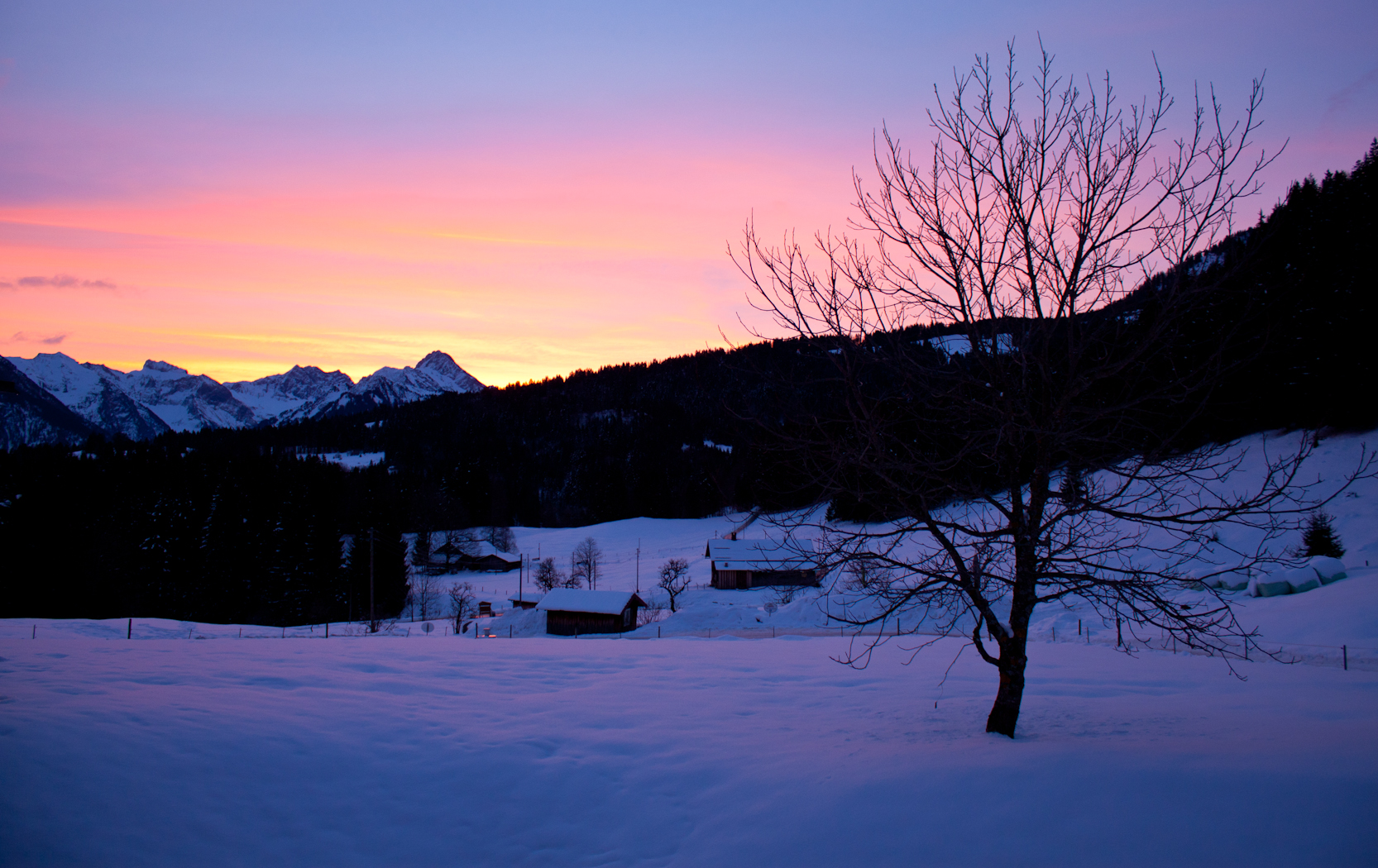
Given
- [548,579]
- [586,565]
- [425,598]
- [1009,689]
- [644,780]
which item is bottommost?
[425,598]

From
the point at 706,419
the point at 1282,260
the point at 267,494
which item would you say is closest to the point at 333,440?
the point at 706,419

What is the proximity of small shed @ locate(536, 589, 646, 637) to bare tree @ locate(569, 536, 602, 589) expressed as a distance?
18627 millimetres

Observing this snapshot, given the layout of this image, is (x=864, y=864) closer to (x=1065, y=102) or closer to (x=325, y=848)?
(x=325, y=848)

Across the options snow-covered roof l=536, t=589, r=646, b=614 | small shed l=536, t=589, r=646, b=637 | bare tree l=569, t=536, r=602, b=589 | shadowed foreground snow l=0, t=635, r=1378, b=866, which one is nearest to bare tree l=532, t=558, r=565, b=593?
bare tree l=569, t=536, r=602, b=589

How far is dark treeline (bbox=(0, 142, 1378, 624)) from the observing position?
27.1 feet

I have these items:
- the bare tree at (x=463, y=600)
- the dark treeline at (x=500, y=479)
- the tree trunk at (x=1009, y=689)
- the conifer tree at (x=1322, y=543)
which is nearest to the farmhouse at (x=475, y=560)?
the dark treeline at (x=500, y=479)

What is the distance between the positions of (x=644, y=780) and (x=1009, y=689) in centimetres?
434

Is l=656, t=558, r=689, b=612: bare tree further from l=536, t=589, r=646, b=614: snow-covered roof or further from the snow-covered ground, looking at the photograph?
the snow-covered ground

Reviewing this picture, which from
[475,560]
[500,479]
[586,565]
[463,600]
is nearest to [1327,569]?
[463,600]

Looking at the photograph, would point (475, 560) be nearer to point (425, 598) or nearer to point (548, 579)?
point (425, 598)

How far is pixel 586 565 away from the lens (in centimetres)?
6762

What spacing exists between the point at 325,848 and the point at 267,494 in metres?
65.8

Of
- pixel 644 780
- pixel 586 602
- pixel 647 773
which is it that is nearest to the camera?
pixel 644 780

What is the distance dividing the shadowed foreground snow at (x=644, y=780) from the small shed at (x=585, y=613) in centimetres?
3193
